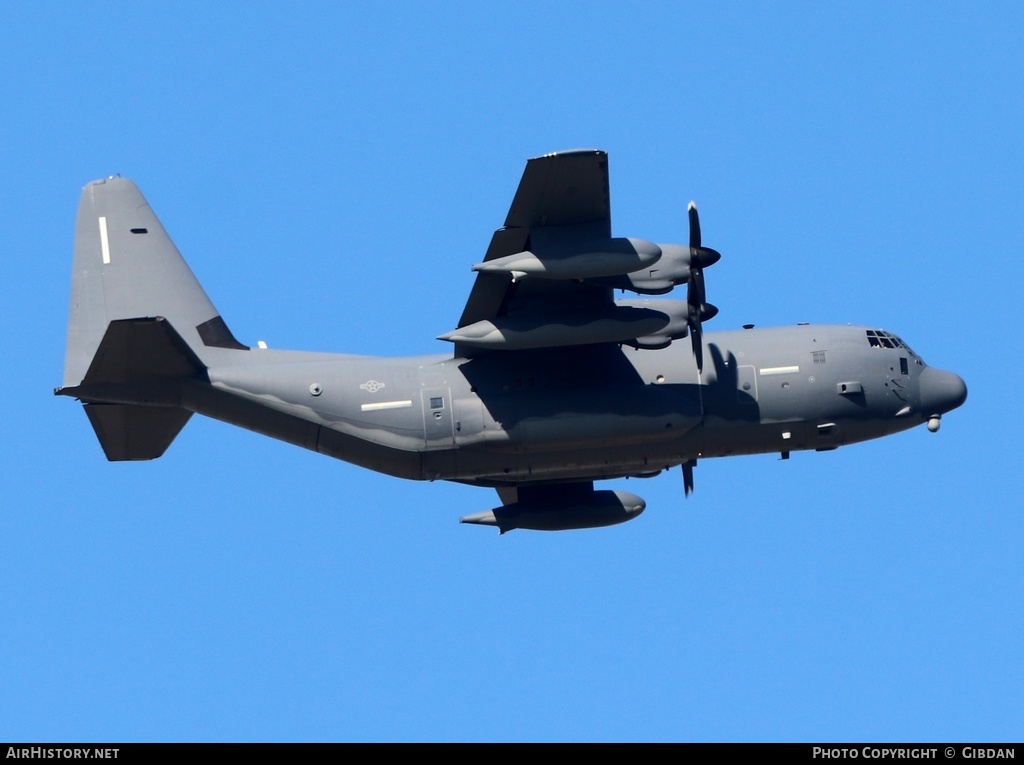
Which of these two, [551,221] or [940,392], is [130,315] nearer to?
[551,221]

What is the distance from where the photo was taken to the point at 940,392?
2619 centimetres

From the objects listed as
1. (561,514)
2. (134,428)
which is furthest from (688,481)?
(134,428)

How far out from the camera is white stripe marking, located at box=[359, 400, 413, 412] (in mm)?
24703

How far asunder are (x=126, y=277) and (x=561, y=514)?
323 inches

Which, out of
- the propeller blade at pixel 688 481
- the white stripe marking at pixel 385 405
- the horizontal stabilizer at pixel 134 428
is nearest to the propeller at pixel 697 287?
the propeller blade at pixel 688 481

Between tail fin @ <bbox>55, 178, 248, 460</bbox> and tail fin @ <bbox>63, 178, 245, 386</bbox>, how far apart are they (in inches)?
0.6

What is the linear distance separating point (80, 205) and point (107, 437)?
389 cm

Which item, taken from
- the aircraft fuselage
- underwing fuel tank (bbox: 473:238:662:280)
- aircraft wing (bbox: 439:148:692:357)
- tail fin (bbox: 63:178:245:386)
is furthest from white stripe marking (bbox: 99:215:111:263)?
underwing fuel tank (bbox: 473:238:662:280)

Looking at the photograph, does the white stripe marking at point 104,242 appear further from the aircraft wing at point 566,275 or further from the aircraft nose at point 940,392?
the aircraft nose at point 940,392

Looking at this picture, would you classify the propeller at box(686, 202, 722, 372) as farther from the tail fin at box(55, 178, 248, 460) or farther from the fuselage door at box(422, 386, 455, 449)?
the tail fin at box(55, 178, 248, 460)

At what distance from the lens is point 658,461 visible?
25297 millimetres

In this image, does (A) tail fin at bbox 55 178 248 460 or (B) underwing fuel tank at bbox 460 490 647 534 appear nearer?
(A) tail fin at bbox 55 178 248 460
